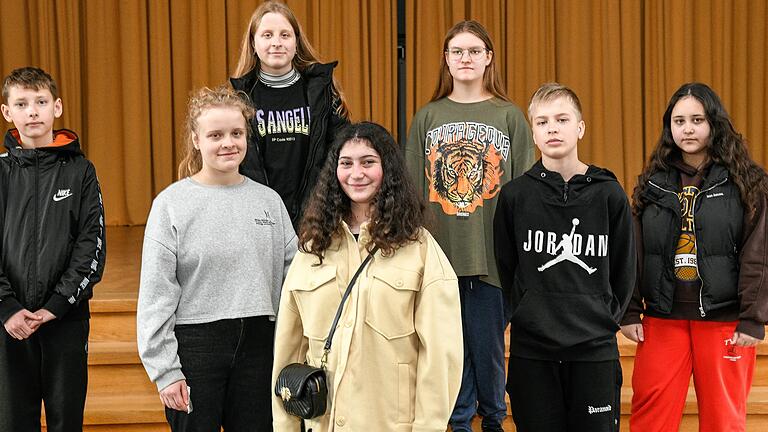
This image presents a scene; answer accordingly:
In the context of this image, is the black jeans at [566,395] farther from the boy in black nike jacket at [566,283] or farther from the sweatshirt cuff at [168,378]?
the sweatshirt cuff at [168,378]

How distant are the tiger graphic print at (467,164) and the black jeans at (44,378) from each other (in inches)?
50.1

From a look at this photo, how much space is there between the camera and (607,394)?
98.1 inches

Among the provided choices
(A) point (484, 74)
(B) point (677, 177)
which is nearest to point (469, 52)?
(A) point (484, 74)

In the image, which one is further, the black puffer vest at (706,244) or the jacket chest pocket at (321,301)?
the black puffer vest at (706,244)

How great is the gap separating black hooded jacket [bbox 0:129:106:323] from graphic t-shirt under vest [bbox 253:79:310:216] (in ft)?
1.81

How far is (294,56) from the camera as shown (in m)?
3.04

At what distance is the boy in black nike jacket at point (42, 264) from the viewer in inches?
106

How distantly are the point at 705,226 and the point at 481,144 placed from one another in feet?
2.48

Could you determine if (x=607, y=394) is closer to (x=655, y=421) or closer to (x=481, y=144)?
(x=655, y=421)

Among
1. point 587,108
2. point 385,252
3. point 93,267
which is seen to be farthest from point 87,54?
point 385,252

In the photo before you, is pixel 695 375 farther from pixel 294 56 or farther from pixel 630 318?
pixel 294 56

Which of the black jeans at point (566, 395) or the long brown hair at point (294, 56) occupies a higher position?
the long brown hair at point (294, 56)

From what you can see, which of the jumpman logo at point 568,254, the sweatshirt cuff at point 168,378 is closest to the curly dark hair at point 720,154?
the jumpman logo at point 568,254

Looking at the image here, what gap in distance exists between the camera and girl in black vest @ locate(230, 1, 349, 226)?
2.92 meters
